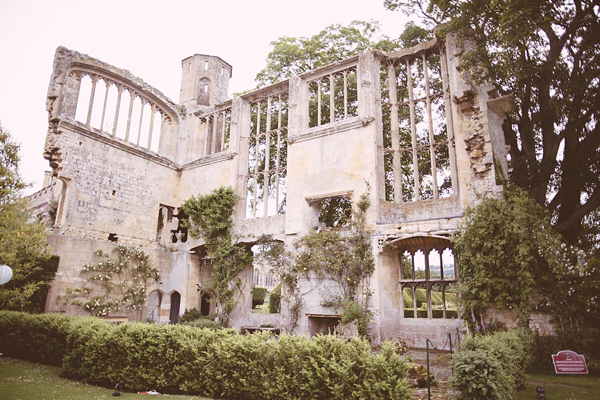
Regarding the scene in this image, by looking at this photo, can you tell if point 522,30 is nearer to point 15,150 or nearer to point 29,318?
point 15,150

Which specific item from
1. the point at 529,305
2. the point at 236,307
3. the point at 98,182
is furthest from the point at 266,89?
the point at 529,305

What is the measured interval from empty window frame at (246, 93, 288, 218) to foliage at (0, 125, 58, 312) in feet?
28.3

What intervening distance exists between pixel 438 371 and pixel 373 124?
9.61m

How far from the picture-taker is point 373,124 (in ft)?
50.6

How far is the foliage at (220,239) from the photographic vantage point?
688 inches

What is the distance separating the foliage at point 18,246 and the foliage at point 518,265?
1316cm

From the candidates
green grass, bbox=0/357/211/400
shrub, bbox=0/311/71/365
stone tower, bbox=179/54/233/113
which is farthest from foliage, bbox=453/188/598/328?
stone tower, bbox=179/54/233/113

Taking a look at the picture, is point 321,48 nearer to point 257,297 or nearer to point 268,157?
point 268,157

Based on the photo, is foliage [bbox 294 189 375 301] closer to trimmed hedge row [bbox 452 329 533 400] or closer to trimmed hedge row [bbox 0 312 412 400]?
trimmed hedge row [bbox 0 312 412 400]

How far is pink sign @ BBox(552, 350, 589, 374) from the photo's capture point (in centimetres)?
898

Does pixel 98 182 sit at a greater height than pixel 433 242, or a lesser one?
greater

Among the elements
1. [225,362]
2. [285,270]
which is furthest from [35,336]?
[285,270]

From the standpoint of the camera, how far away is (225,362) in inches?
287

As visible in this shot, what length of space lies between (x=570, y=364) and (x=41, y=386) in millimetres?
11643
